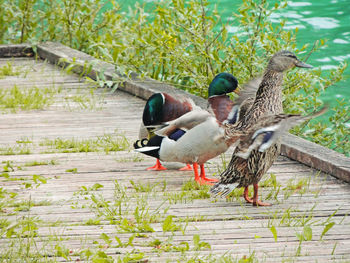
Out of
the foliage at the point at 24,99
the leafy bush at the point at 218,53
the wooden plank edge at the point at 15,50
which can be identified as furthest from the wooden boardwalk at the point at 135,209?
the wooden plank edge at the point at 15,50

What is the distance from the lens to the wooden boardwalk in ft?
10.5

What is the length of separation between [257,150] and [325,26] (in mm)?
10042

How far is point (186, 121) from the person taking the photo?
429cm

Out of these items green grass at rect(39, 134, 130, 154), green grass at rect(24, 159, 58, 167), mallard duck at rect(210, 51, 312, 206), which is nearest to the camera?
mallard duck at rect(210, 51, 312, 206)

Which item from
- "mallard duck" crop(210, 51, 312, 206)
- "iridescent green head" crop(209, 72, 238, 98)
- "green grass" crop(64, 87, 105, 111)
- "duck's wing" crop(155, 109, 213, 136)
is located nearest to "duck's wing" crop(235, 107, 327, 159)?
"mallard duck" crop(210, 51, 312, 206)

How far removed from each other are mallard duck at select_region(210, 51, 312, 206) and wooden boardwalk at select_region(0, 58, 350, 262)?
0.15m

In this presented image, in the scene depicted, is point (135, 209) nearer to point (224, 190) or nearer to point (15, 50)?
point (224, 190)

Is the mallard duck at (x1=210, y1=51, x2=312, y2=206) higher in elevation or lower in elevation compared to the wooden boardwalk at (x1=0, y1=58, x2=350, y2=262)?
higher

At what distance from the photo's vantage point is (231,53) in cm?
647

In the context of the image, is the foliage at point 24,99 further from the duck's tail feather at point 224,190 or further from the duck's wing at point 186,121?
the duck's tail feather at point 224,190

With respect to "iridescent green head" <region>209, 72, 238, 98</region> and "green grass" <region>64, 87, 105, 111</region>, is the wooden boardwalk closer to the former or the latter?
"iridescent green head" <region>209, 72, 238, 98</region>

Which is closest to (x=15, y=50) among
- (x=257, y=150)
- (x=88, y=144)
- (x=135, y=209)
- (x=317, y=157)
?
(x=88, y=144)

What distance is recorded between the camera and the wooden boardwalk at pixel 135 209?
10.5 ft

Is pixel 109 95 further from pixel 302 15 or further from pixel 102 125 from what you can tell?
pixel 302 15
